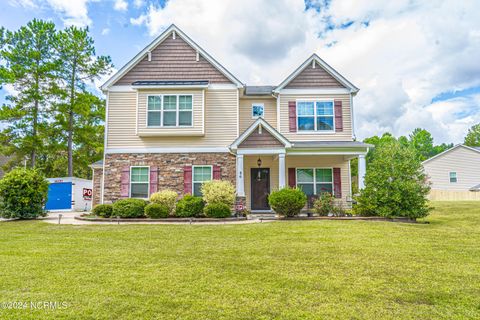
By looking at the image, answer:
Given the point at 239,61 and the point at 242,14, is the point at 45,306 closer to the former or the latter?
the point at 242,14

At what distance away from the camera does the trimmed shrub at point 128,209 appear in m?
12.5

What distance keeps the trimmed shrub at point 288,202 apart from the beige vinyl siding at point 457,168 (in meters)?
26.1

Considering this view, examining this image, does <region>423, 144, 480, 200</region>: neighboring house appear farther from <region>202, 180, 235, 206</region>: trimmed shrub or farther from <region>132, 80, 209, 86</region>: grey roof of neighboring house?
<region>132, 80, 209, 86</region>: grey roof of neighboring house

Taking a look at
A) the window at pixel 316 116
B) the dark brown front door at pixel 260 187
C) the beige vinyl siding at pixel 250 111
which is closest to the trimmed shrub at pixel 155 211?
the dark brown front door at pixel 260 187

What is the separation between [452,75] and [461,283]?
21307 mm

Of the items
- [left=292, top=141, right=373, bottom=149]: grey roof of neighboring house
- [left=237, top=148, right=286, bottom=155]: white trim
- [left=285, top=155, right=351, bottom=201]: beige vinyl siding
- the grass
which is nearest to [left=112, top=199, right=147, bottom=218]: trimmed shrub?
the grass

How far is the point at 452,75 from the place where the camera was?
20891 millimetres

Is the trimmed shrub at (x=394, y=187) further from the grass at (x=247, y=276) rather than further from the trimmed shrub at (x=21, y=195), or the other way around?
the trimmed shrub at (x=21, y=195)

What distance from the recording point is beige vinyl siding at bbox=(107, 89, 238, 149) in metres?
15.0

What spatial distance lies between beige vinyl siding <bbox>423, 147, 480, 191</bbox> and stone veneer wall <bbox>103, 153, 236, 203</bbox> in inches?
1041

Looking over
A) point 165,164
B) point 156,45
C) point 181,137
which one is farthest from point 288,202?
point 156,45

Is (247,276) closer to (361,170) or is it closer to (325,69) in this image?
Answer: (361,170)

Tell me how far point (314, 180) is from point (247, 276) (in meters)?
11.5

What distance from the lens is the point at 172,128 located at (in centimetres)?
1473
